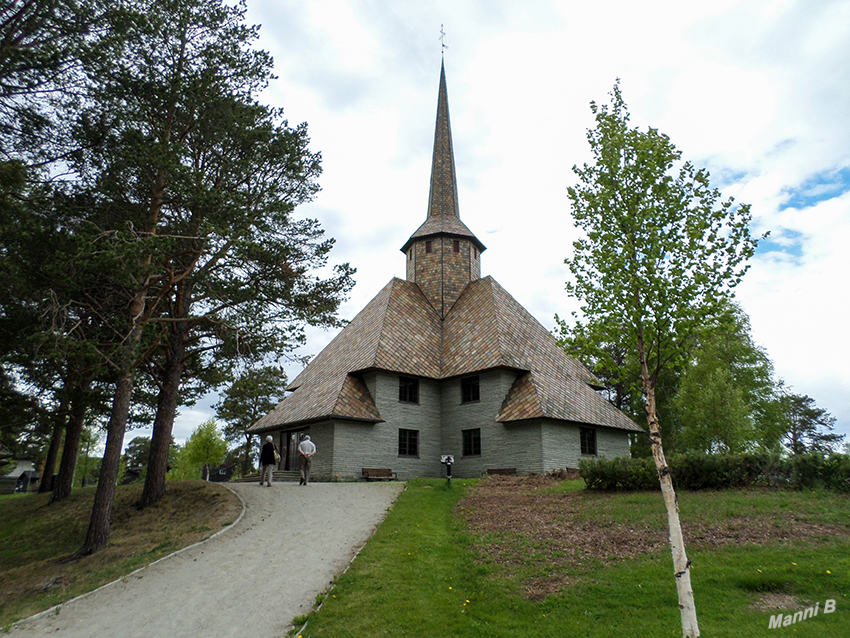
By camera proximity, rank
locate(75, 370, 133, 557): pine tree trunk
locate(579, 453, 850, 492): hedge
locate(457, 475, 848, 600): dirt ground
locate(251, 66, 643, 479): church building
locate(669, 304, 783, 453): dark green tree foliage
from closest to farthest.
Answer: locate(457, 475, 848, 600): dirt ground
locate(75, 370, 133, 557): pine tree trunk
locate(579, 453, 850, 492): hedge
locate(251, 66, 643, 479): church building
locate(669, 304, 783, 453): dark green tree foliage

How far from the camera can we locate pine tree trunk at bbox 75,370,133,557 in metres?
12.5

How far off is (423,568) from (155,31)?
14613 mm

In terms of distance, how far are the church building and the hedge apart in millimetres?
6324

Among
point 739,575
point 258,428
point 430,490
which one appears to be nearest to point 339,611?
point 739,575

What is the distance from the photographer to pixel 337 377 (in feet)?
79.8

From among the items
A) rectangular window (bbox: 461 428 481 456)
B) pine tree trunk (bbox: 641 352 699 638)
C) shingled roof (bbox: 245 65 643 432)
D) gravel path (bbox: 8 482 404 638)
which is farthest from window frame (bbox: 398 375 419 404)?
pine tree trunk (bbox: 641 352 699 638)

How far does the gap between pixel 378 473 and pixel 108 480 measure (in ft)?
35.8

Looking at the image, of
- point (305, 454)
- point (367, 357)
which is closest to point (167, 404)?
point (305, 454)

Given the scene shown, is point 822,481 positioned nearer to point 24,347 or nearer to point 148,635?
point 148,635

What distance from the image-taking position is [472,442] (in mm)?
23828

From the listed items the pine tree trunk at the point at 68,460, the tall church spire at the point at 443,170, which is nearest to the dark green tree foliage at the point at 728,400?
the tall church spire at the point at 443,170

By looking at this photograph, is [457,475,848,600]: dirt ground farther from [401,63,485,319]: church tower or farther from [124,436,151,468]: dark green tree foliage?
[124,436,151,468]: dark green tree foliage

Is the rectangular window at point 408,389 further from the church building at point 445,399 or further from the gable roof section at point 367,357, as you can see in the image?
the gable roof section at point 367,357

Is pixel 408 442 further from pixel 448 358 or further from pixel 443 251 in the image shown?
pixel 443 251
